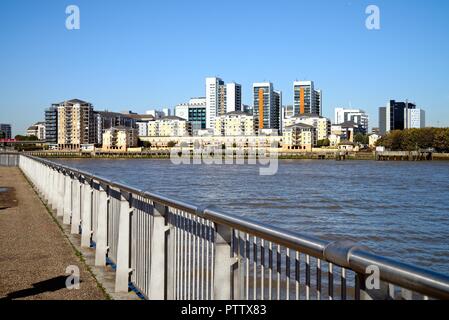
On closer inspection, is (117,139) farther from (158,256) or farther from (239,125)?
(158,256)

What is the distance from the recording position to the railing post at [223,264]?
3588mm

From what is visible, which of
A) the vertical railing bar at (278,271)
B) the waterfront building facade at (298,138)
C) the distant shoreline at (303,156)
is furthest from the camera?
the waterfront building facade at (298,138)

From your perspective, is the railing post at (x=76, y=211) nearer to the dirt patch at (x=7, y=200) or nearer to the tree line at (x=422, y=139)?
the dirt patch at (x=7, y=200)

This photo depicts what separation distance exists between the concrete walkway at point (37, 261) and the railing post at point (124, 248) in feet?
0.74

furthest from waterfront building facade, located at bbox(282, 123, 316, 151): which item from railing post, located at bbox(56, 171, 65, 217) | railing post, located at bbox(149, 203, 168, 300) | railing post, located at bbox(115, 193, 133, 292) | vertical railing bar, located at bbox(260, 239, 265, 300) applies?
vertical railing bar, located at bbox(260, 239, 265, 300)

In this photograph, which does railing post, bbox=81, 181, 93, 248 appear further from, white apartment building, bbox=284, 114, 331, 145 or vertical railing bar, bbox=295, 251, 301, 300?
white apartment building, bbox=284, 114, 331, 145

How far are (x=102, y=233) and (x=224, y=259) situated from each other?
13.5ft

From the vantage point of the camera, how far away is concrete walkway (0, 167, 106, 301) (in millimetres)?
5765

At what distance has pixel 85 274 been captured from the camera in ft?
21.9

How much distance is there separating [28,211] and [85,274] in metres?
7.03

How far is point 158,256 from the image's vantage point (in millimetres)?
5020

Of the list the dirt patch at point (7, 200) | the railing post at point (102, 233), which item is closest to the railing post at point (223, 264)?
the railing post at point (102, 233)

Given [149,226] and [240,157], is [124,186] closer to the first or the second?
[149,226]

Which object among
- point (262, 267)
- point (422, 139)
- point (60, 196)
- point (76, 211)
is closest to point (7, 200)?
point (60, 196)
